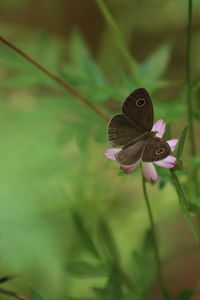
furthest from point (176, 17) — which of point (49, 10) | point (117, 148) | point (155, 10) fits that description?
point (117, 148)

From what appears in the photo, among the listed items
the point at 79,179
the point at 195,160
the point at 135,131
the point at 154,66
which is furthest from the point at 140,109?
the point at 79,179

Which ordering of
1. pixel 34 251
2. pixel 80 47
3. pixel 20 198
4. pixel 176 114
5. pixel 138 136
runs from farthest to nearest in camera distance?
pixel 20 198, pixel 34 251, pixel 80 47, pixel 176 114, pixel 138 136

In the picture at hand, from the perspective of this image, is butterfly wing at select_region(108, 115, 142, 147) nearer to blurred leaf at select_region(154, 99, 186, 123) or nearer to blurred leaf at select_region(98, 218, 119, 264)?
blurred leaf at select_region(154, 99, 186, 123)

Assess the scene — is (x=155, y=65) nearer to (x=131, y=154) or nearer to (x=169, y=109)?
(x=169, y=109)

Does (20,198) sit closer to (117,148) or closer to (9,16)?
(117,148)

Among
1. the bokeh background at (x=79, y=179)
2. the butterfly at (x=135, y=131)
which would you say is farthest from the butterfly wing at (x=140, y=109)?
the bokeh background at (x=79, y=179)


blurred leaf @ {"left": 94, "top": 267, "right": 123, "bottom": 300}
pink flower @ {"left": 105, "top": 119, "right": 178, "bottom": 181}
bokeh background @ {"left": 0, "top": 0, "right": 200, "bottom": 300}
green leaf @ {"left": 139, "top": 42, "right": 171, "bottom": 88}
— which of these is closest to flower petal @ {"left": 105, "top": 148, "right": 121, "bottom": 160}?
pink flower @ {"left": 105, "top": 119, "right": 178, "bottom": 181}
